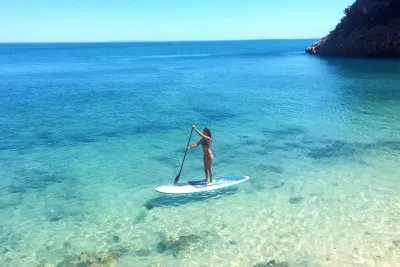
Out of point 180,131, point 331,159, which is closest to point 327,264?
point 331,159

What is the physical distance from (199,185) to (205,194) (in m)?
0.54

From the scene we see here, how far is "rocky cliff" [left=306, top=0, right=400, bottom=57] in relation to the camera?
86188 millimetres

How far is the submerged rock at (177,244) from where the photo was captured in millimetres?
13023

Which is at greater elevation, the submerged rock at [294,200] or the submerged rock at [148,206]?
the submerged rock at [294,200]

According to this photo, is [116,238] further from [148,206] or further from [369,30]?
[369,30]

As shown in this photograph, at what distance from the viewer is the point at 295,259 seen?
486 inches

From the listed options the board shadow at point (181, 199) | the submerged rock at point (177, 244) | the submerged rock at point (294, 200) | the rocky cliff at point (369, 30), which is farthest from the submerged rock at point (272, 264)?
the rocky cliff at point (369, 30)

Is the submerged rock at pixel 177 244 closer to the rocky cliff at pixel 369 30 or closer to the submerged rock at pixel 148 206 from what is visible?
the submerged rock at pixel 148 206

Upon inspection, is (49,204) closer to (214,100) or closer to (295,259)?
(295,259)

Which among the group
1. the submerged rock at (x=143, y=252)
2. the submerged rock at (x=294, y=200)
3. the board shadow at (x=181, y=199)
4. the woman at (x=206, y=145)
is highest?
the woman at (x=206, y=145)

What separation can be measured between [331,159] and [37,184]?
Result: 1649cm

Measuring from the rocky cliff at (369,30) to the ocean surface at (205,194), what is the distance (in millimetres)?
55817

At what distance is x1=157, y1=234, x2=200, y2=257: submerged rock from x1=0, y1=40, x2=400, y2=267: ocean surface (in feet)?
0.13

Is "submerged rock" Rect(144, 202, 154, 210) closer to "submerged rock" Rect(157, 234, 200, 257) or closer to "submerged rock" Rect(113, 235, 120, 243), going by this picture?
"submerged rock" Rect(113, 235, 120, 243)
